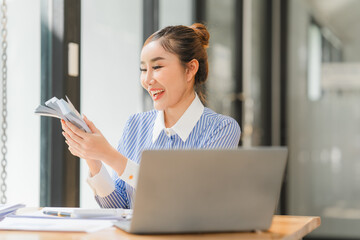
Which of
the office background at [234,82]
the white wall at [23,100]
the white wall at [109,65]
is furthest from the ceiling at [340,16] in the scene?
the white wall at [23,100]

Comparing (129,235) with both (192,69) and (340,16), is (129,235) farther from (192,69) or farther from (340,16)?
(340,16)

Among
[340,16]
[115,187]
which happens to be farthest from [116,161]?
[340,16]

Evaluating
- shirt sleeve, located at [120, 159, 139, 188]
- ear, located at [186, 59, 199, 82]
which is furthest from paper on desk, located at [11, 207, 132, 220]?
ear, located at [186, 59, 199, 82]

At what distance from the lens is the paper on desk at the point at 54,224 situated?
1.27 metres

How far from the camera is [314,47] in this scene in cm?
481

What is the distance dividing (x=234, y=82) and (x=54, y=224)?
10.2ft

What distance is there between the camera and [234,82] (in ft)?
14.2

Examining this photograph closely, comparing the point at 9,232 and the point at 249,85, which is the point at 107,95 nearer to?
the point at 9,232

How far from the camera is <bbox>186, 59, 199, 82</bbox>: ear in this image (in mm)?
1856

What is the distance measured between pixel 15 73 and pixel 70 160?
37cm

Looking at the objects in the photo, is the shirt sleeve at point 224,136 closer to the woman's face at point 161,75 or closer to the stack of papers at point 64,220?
the woman's face at point 161,75

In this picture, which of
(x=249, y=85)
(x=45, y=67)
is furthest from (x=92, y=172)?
(x=249, y=85)

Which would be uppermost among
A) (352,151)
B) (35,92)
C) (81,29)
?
(81,29)

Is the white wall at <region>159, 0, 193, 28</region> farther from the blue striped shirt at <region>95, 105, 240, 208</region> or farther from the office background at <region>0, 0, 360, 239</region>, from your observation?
the blue striped shirt at <region>95, 105, 240, 208</region>
